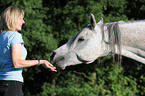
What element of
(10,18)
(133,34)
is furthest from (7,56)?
(133,34)

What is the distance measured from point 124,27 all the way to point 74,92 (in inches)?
172

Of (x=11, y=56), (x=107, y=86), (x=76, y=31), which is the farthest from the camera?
(x=107, y=86)

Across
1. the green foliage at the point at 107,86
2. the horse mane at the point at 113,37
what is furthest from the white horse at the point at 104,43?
the green foliage at the point at 107,86

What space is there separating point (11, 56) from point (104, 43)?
3.94 feet

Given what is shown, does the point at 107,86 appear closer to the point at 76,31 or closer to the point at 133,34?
the point at 76,31

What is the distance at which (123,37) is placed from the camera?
2.03 meters

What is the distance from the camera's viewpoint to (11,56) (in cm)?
136

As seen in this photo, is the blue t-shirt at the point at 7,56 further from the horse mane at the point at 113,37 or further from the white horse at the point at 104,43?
the horse mane at the point at 113,37

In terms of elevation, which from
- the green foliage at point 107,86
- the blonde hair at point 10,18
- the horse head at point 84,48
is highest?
the blonde hair at point 10,18

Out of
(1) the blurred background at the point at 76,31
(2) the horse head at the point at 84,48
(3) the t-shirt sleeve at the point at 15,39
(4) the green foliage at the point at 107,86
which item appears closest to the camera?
(3) the t-shirt sleeve at the point at 15,39

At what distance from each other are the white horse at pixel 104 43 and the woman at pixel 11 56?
2.47 feet

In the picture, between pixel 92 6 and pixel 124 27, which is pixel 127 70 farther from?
pixel 124 27

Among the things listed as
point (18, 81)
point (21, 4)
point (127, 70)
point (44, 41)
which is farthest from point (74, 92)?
point (18, 81)

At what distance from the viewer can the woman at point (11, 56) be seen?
4.52 feet
